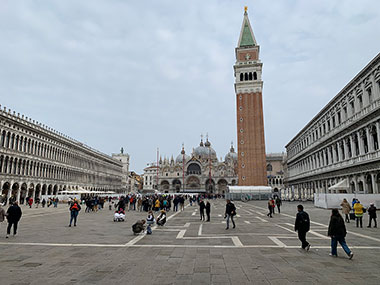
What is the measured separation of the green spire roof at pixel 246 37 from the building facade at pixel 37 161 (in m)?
51.5

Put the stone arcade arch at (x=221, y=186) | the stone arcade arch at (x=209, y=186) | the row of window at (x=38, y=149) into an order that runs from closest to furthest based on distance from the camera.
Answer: the row of window at (x=38, y=149) → the stone arcade arch at (x=209, y=186) → the stone arcade arch at (x=221, y=186)

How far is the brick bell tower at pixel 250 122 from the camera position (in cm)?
6794

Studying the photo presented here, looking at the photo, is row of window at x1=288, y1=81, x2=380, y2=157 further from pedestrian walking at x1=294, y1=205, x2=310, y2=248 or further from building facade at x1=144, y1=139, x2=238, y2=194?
building facade at x1=144, y1=139, x2=238, y2=194

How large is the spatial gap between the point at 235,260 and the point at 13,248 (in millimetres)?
7178

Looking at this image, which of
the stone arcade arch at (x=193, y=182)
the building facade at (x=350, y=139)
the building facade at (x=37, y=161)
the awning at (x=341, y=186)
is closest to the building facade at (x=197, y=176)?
the stone arcade arch at (x=193, y=182)

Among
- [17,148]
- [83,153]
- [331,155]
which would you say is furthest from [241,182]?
[17,148]

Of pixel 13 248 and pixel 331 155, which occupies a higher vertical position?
pixel 331 155

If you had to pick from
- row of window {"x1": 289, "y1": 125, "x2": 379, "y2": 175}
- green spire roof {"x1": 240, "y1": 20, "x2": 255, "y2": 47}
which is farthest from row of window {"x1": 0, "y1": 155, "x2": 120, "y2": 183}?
green spire roof {"x1": 240, "y1": 20, "x2": 255, "y2": 47}

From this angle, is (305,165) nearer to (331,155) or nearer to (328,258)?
(331,155)

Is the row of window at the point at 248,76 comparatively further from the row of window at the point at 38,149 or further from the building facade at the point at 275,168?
the row of window at the point at 38,149

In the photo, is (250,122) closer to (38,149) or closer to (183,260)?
(38,149)

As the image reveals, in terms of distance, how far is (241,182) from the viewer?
2682 inches

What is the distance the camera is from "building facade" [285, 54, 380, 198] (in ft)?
82.6

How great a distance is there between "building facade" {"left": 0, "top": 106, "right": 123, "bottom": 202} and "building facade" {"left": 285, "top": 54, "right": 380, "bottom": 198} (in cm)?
4466
